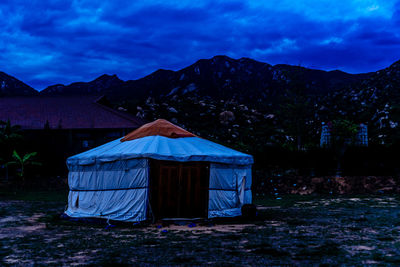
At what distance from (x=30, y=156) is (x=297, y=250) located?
53.9 ft

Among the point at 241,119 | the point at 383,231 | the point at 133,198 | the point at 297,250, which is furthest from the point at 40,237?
the point at 241,119

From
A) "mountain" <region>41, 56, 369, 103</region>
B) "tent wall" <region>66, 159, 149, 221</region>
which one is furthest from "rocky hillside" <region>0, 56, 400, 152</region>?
"tent wall" <region>66, 159, 149, 221</region>

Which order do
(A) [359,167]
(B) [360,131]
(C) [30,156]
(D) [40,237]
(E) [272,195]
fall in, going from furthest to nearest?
(B) [360,131]
(C) [30,156]
(A) [359,167]
(E) [272,195]
(D) [40,237]

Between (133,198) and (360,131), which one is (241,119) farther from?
(133,198)

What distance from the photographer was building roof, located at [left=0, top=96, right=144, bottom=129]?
19906 mm

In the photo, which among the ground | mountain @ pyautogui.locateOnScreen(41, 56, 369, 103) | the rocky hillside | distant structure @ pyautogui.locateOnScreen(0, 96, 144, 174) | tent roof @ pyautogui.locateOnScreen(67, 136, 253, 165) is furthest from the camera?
mountain @ pyautogui.locateOnScreen(41, 56, 369, 103)

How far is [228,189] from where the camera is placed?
29.3 feet

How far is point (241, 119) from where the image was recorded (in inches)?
1374

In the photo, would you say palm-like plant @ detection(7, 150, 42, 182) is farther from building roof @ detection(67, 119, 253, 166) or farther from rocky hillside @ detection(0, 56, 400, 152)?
building roof @ detection(67, 119, 253, 166)

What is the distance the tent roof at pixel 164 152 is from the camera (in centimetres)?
808

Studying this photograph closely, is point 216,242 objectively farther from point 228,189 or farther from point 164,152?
point 228,189

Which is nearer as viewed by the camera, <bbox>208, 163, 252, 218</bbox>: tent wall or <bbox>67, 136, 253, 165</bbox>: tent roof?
<bbox>67, 136, 253, 165</bbox>: tent roof

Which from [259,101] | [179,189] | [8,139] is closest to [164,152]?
[179,189]

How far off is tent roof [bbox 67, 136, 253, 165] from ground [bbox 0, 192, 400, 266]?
4.58 feet
